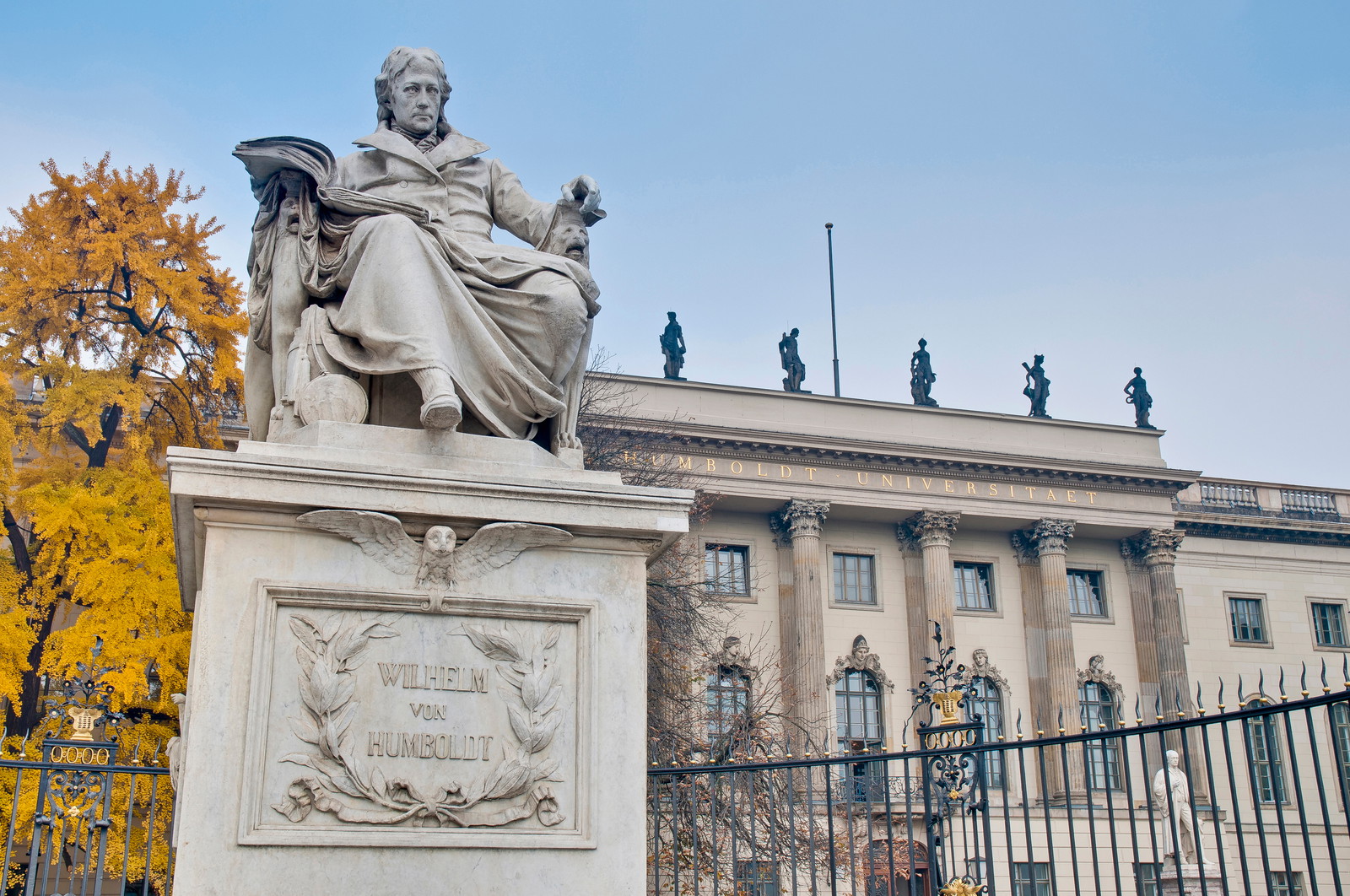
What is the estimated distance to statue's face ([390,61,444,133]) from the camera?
5.44 m

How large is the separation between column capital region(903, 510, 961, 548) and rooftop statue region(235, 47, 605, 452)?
4070cm

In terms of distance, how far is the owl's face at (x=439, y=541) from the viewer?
427 cm

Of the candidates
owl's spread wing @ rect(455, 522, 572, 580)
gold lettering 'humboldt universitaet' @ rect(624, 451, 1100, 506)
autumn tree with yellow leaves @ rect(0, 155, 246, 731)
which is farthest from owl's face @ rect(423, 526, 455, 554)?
gold lettering 'humboldt universitaet' @ rect(624, 451, 1100, 506)

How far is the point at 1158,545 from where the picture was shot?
4766 cm

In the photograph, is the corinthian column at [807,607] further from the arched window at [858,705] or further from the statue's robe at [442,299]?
the statue's robe at [442,299]

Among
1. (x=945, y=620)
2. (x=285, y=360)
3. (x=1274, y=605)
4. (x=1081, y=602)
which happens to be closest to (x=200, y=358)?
(x=285, y=360)

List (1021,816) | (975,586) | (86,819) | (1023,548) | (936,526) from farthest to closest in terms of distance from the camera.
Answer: (1023,548) < (975,586) < (936,526) < (1021,816) < (86,819)

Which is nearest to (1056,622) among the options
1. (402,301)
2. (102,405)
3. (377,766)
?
(102,405)

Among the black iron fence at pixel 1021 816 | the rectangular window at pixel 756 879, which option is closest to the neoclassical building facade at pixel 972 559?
the black iron fence at pixel 1021 816

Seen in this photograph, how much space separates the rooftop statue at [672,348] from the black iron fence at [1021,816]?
16236 mm

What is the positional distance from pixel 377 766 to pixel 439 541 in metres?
0.72

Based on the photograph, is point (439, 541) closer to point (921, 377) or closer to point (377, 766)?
point (377, 766)

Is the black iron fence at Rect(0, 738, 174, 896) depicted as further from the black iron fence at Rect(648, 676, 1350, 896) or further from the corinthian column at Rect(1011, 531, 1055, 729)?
the corinthian column at Rect(1011, 531, 1055, 729)

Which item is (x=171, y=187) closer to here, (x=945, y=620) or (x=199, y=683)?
(x=199, y=683)
